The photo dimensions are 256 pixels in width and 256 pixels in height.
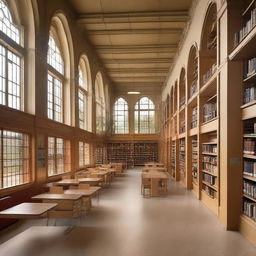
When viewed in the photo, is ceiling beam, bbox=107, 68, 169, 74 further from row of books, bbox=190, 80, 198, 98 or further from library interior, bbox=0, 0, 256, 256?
row of books, bbox=190, 80, 198, 98

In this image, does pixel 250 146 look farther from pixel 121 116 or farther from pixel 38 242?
pixel 121 116

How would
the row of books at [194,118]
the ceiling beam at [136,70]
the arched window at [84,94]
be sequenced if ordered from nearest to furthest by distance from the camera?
1. the row of books at [194,118]
2. the arched window at [84,94]
3. the ceiling beam at [136,70]

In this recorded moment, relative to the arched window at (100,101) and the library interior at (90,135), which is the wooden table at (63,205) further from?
the arched window at (100,101)

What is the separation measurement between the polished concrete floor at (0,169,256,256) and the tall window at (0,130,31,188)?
1.12 metres

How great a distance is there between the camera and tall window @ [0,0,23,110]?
275 inches

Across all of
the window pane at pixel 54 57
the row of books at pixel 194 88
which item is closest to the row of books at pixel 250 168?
the row of books at pixel 194 88

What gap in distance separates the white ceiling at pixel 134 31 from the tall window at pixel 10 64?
4265 mm

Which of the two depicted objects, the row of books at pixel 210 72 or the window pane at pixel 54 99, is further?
the window pane at pixel 54 99

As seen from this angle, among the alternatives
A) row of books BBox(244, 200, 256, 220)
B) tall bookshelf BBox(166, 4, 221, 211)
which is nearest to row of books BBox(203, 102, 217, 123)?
tall bookshelf BBox(166, 4, 221, 211)

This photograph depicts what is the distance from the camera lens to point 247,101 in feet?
18.7

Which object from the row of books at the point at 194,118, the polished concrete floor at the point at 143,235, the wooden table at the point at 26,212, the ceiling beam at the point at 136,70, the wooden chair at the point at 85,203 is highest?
the ceiling beam at the point at 136,70

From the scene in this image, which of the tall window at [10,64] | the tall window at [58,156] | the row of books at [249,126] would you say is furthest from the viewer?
the tall window at [58,156]

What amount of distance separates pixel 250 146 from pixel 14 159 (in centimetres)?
545

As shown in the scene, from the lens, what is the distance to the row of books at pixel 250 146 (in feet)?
17.4
